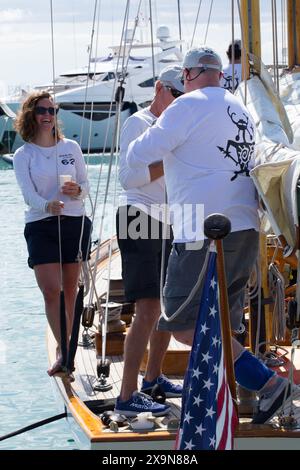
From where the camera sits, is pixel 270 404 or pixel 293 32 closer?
pixel 270 404

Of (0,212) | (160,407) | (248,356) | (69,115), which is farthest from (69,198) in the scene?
(69,115)

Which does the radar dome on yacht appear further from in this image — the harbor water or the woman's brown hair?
the woman's brown hair

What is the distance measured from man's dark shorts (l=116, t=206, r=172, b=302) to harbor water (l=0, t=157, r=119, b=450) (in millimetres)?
1250

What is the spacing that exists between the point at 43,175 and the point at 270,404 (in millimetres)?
2212

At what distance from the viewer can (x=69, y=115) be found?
4784cm

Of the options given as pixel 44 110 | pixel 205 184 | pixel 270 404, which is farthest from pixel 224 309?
pixel 44 110

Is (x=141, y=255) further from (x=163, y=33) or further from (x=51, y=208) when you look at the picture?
(x=163, y=33)

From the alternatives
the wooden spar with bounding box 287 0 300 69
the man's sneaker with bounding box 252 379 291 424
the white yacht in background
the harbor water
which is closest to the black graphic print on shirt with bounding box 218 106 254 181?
the man's sneaker with bounding box 252 379 291 424

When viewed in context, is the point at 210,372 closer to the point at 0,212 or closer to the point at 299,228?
the point at 299,228

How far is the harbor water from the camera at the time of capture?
7.45 m

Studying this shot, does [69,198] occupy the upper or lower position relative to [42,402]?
upper

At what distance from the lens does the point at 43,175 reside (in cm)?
652

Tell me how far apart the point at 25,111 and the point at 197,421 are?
2.70 meters

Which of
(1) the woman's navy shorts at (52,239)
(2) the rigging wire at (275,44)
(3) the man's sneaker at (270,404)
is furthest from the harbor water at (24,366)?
(2) the rigging wire at (275,44)
